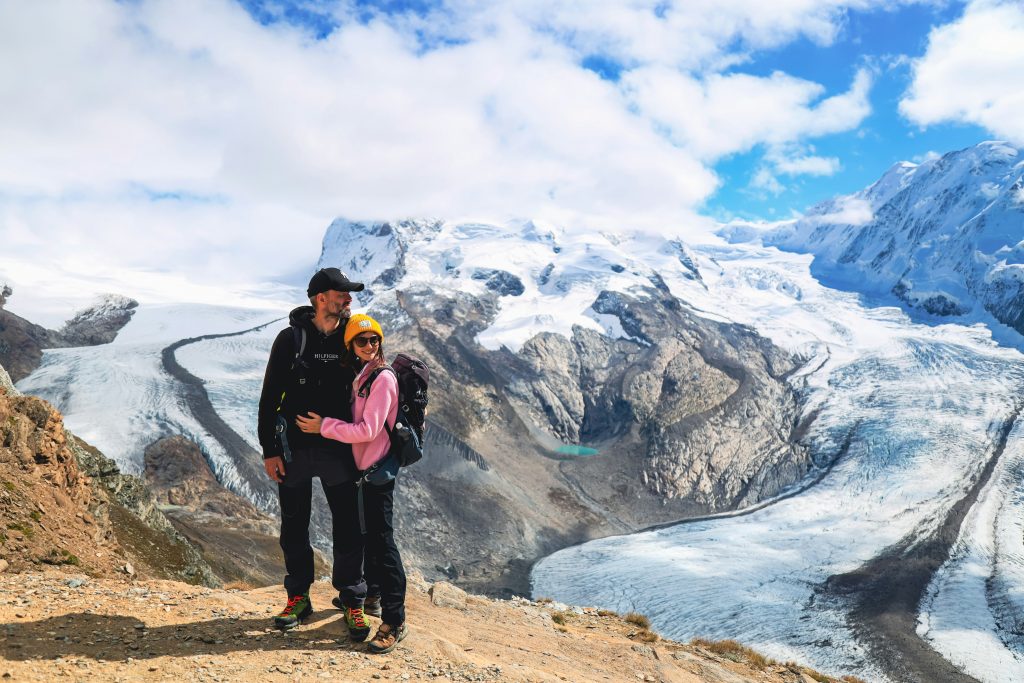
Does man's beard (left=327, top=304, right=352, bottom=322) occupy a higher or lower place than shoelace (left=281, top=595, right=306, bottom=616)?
higher

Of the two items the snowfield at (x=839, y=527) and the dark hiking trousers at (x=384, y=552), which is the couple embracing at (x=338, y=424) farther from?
the snowfield at (x=839, y=527)

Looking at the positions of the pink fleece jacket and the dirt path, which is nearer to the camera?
the dirt path

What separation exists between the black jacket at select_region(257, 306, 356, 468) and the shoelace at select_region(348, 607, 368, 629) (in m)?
1.39

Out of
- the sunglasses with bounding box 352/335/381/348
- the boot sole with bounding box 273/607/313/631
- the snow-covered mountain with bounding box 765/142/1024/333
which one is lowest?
the boot sole with bounding box 273/607/313/631

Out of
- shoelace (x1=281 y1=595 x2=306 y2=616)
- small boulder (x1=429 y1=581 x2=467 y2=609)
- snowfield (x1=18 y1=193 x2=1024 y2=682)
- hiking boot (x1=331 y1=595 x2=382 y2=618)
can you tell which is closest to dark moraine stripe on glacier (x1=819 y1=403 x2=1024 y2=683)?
snowfield (x1=18 y1=193 x2=1024 y2=682)

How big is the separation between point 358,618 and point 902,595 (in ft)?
233

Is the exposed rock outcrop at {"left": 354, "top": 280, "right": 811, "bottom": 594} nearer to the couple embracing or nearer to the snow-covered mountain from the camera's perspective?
the snow-covered mountain

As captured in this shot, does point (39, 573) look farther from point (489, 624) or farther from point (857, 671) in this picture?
point (857, 671)

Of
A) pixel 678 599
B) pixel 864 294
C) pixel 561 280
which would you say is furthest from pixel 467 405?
pixel 864 294

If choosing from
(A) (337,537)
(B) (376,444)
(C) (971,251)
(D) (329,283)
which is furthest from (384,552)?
(C) (971,251)

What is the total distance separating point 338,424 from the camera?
233 inches

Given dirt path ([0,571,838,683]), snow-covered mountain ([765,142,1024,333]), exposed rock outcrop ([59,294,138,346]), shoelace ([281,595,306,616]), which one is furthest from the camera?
snow-covered mountain ([765,142,1024,333])

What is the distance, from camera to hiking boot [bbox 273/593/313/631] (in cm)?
624

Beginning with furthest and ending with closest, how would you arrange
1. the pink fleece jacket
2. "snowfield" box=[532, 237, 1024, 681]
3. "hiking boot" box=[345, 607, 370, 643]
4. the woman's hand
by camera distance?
"snowfield" box=[532, 237, 1024, 681] < "hiking boot" box=[345, 607, 370, 643] < the woman's hand < the pink fleece jacket
